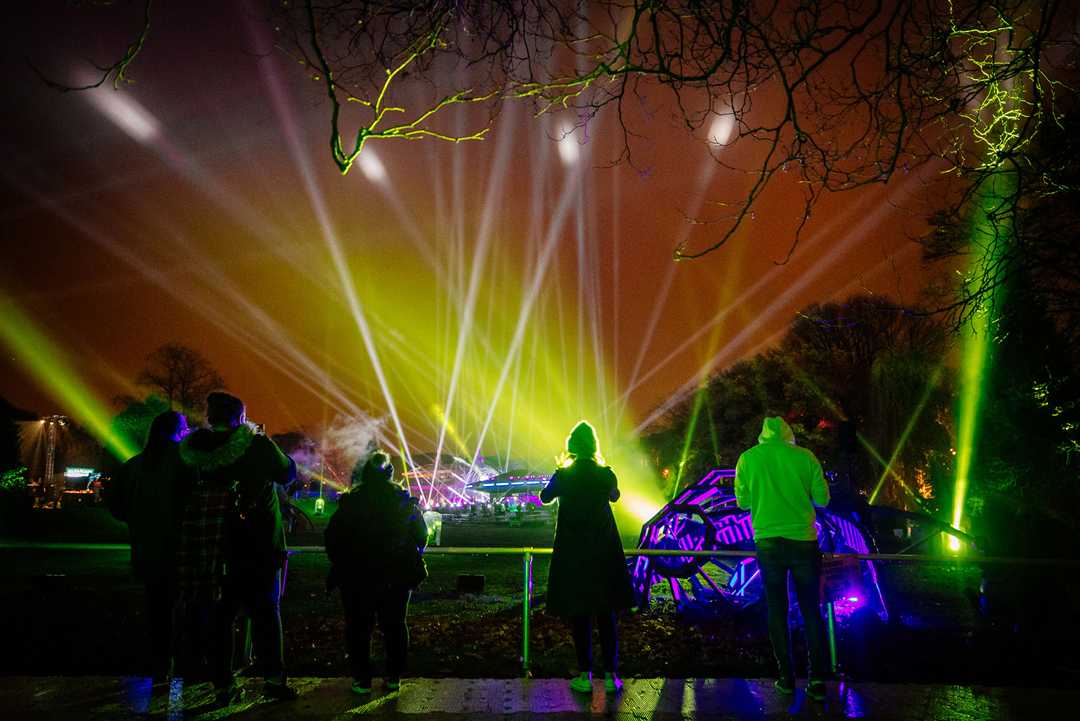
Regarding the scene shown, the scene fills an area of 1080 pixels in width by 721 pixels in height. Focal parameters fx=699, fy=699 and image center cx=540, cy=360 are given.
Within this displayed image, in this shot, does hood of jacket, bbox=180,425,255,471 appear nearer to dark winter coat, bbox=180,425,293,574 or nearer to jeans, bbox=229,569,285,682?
dark winter coat, bbox=180,425,293,574

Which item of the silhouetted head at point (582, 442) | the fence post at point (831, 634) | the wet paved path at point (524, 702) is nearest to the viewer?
the wet paved path at point (524, 702)

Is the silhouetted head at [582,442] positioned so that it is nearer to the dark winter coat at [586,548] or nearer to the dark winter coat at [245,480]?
the dark winter coat at [586,548]

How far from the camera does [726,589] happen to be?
1012 centimetres

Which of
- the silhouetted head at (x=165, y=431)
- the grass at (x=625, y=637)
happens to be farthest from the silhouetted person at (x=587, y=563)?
the silhouetted head at (x=165, y=431)

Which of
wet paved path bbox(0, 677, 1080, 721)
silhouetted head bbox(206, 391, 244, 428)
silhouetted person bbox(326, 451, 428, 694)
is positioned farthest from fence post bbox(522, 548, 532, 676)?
silhouetted head bbox(206, 391, 244, 428)

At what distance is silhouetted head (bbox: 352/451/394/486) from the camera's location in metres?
5.05

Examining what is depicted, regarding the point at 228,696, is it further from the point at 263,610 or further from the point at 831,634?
the point at 831,634

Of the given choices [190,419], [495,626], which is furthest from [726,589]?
[190,419]

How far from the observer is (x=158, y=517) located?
481 cm

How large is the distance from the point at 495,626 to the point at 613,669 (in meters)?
4.49

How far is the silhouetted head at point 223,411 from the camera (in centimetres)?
473

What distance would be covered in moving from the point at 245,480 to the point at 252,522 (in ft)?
0.92

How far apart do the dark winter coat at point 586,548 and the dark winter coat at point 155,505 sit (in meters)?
2.47

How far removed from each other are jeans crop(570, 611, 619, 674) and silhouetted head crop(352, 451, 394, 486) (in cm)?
170
